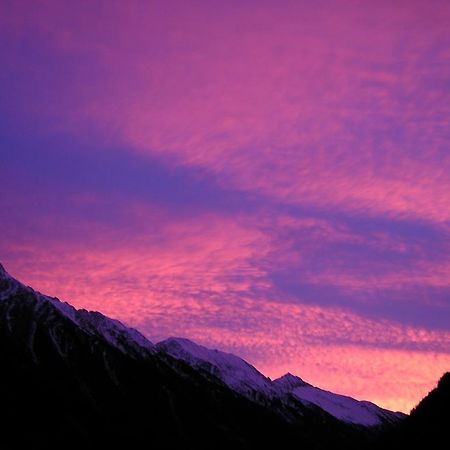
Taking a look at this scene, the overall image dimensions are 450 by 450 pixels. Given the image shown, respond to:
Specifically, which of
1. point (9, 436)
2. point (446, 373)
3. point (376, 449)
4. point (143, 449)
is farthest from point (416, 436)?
point (143, 449)

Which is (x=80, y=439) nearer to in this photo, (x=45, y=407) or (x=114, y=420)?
(x=45, y=407)

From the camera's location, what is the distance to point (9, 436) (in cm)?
15488

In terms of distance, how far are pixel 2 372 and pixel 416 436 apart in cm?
16709

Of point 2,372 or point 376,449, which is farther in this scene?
point 2,372

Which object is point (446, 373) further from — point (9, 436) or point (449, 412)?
point (9, 436)

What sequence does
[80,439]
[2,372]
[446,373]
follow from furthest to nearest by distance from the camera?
[2,372], [80,439], [446,373]

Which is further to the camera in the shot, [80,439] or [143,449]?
[143,449]

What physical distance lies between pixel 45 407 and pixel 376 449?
140236mm

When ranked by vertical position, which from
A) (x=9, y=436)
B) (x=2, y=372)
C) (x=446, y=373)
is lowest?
(x=9, y=436)

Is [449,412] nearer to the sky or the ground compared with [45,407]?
nearer to the sky

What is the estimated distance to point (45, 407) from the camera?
589 feet

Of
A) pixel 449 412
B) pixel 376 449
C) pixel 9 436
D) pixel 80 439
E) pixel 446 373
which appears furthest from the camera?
pixel 80 439

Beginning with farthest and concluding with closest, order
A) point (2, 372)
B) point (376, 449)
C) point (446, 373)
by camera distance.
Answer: point (2, 372)
point (376, 449)
point (446, 373)

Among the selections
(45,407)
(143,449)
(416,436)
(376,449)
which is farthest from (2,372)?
(416,436)
